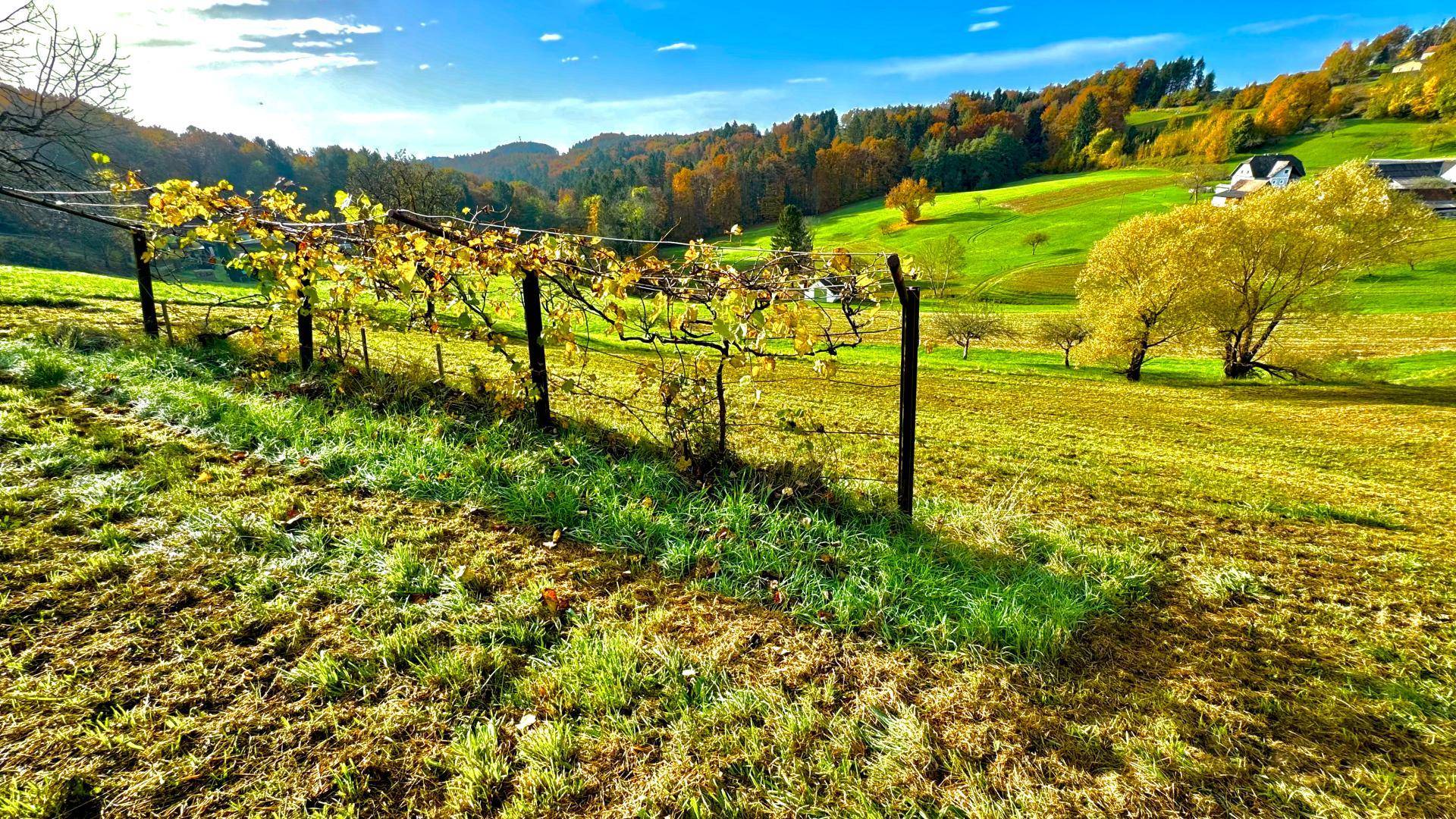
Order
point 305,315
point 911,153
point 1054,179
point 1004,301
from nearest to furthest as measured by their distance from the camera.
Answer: point 305,315
point 1004,301
point 1054,179
point 911,153

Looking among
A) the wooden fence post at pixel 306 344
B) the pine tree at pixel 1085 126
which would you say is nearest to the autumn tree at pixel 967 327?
the wooden fence post at pixel 306 344

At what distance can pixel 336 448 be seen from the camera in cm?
450

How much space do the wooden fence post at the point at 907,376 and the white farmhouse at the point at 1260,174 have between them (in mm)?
85522

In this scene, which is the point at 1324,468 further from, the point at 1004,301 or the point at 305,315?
the point at 1004,301

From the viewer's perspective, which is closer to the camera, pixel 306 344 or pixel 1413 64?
pixel 306 344

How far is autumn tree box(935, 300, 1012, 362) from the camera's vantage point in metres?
30.1

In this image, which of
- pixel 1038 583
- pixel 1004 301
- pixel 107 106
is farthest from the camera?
pixel 1004 301

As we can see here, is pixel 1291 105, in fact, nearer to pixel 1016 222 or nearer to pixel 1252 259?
pixel 1016 222

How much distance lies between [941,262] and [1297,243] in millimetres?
25581

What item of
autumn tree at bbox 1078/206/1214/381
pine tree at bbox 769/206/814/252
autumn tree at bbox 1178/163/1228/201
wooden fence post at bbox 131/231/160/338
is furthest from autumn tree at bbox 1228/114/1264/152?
wooden fence post at bbox 131/231/160/338

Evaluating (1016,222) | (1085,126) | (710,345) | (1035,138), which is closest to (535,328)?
(710,345)

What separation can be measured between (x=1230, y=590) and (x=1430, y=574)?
86.8 inches

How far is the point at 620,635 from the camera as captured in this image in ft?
8.92

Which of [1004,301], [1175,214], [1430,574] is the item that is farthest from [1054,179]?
[1430,574]
